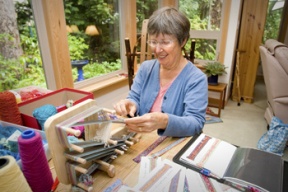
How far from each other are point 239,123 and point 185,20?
2.19m

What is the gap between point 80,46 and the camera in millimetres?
2275

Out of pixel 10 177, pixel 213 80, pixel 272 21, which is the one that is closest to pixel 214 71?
pixel 213 80

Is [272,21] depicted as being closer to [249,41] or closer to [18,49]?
[249,41]

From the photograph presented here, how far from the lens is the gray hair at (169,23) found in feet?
3.61

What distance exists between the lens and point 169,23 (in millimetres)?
1101

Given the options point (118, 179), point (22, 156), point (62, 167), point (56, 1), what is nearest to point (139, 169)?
point (118, 179)

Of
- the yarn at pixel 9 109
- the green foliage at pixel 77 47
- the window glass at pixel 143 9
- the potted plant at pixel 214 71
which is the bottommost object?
the potted plant at pixel 214 71

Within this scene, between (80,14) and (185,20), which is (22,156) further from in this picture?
(80,14)

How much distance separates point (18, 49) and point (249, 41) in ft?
10.5

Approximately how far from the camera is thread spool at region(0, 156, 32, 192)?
52 cm

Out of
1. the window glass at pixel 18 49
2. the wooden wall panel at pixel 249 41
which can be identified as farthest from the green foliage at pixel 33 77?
the wooden wall panel at pixel 249 41

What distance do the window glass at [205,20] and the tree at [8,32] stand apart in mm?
2552

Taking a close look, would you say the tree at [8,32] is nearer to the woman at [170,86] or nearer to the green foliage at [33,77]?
the green foliage at [33,77]

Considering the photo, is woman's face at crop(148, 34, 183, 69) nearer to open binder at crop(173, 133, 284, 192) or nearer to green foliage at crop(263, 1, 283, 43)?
open binder at crop(173, 133, 284, 192)
